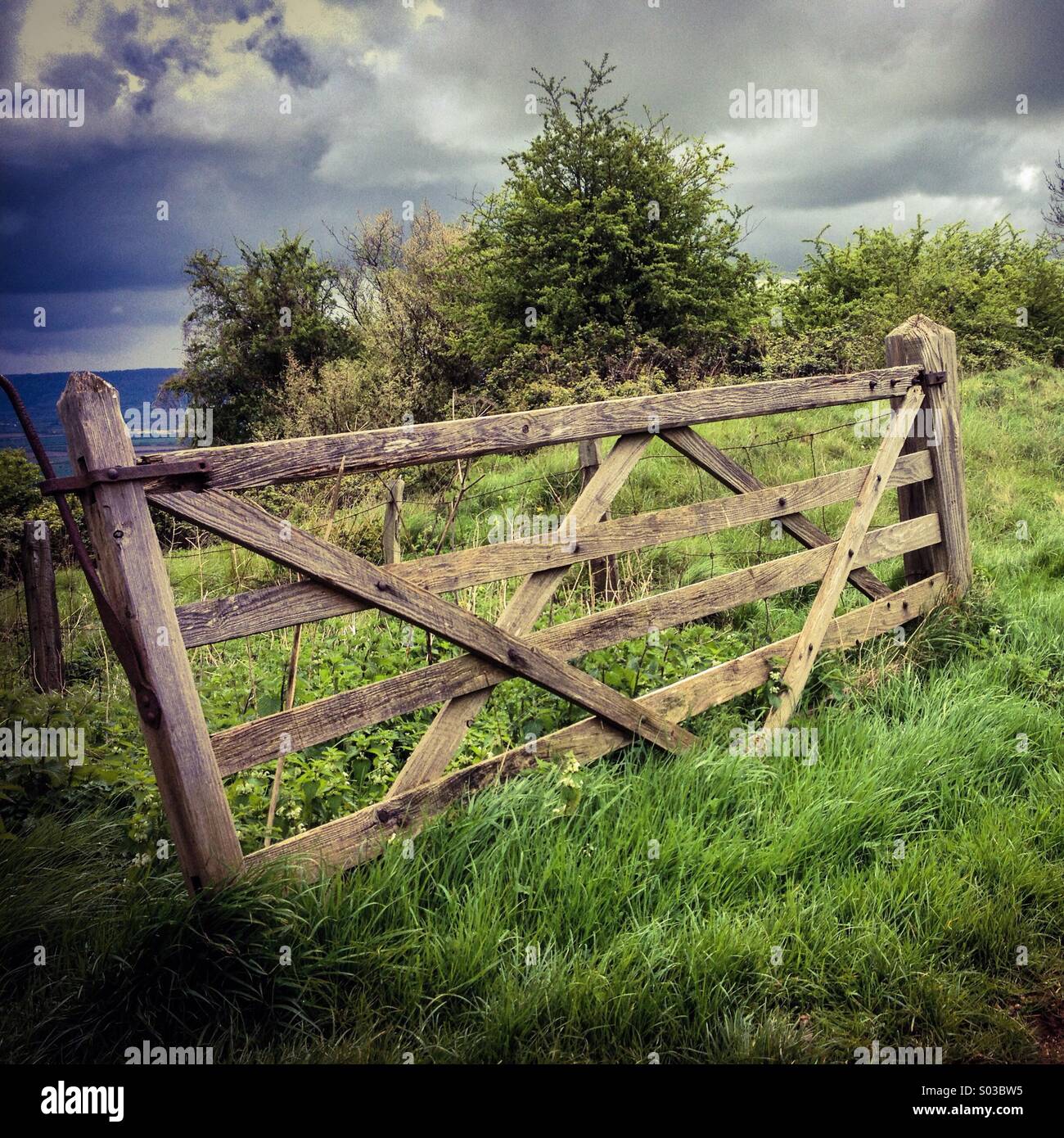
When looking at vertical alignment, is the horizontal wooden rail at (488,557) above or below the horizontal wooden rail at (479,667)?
above

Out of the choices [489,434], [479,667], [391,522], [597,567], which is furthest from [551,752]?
[597,567]

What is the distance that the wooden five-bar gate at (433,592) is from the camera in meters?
2.40

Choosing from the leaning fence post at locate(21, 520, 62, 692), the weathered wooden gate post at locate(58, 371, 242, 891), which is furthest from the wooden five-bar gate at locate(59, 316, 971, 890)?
the leaning fence post at locate(21, 520, 62, 692)

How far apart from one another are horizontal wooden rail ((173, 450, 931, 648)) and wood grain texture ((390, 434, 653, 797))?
6cm

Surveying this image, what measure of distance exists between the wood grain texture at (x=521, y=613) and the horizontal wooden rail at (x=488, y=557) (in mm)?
61

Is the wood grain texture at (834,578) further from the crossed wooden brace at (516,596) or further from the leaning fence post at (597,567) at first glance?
the leaning fence post at (597,567)

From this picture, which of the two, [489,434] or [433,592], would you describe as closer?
[433,592]

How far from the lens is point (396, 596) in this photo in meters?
2.79

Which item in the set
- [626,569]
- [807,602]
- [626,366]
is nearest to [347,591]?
[626,569]

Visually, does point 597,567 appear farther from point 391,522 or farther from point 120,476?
point 120,476

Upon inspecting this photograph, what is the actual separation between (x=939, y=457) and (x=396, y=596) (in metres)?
3.90

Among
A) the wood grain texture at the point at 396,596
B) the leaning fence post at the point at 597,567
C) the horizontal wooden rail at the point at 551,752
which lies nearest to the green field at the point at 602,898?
the horizontal wooden rail at the point at 551,752

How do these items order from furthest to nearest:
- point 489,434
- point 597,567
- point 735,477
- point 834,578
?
1. point 597,567
2. point 834,578
3. point 735,477
4. point 489,434
